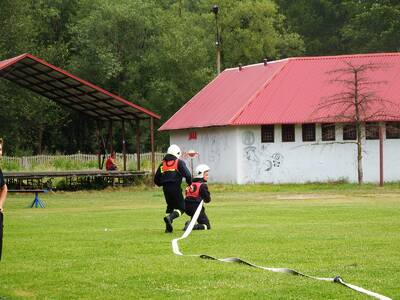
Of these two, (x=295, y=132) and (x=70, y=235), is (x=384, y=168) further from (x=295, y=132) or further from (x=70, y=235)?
(x=70, y=235)

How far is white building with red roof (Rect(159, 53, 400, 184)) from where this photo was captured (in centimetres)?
5169

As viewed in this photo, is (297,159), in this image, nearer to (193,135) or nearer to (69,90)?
(193,135)

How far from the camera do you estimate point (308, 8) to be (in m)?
94.7

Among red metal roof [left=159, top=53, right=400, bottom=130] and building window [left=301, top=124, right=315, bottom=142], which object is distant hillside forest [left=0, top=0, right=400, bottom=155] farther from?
building window [left=301, top=124, right=315, bottom=142]

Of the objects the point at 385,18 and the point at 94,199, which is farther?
the point at 385,18

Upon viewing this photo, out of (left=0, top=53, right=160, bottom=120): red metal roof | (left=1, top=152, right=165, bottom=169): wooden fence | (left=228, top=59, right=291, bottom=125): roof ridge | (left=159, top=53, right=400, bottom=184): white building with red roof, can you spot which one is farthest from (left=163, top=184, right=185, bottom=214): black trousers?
(left=1, top=152, right=165, bottom=169): wooden fence

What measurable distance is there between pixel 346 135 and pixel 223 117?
21.3 feet

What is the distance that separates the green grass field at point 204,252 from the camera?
464 inches

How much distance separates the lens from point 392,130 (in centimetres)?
5144

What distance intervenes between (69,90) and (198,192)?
30940 millimetres

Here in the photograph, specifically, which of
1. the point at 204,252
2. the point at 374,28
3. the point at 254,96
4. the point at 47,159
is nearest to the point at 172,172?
the point at 204,252

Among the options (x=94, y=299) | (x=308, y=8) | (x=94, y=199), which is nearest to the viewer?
(x=94, y=299)

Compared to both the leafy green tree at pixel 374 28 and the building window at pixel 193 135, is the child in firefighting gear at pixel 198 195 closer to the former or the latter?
the building window at pixel 193 135

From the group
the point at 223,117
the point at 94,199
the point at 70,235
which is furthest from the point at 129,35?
the point at 70,235
